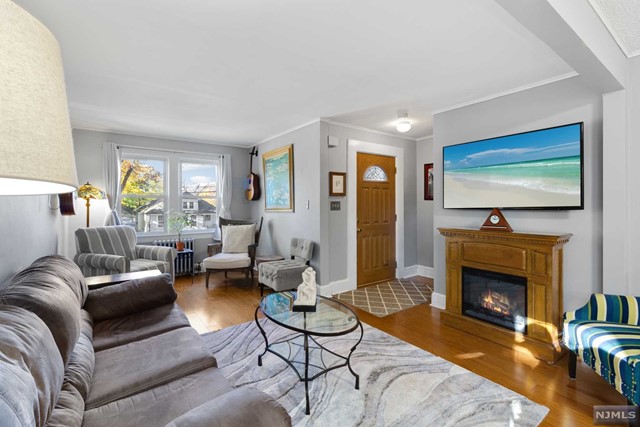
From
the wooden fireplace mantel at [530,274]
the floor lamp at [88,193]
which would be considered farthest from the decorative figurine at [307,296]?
the floor lamp at [88,193]

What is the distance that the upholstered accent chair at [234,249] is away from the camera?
4.27m

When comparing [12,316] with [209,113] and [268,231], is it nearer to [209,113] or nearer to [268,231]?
[209,113]

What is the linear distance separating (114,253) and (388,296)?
3681 mm

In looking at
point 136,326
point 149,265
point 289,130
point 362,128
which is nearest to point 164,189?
point 149,265

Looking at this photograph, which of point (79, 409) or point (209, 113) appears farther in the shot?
point (209, 113)

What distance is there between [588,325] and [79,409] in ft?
9.33

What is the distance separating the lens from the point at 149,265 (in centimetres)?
364

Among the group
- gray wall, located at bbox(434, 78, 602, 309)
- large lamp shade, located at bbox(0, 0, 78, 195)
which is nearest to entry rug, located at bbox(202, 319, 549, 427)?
gray wall, located at bbox(434, 78, 602, 309)

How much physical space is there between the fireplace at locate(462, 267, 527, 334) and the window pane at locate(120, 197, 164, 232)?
476cm

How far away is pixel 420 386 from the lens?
2002mm

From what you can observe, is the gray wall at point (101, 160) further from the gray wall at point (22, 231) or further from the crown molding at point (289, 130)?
the gray wall at point (22, 231)

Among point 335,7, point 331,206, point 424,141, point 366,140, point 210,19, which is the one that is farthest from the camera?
point 424,141

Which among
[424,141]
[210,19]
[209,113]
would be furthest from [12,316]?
[424,141]

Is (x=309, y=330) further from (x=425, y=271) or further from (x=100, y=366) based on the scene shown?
(x=425, y=271)
